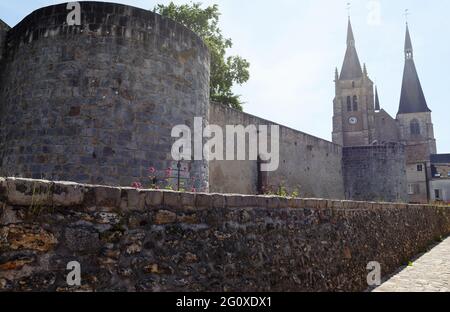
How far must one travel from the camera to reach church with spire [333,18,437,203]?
5019cm

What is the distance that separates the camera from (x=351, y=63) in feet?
170

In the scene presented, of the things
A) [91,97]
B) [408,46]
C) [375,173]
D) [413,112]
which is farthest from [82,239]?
[408,46]

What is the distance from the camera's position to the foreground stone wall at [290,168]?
524 inches

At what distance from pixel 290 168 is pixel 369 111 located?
1431 inches

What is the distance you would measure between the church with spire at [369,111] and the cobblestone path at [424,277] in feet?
126

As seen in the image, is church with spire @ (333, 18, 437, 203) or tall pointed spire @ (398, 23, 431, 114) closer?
church with spire @ (333, 18, 437, 203)

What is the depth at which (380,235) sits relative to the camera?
7234mm

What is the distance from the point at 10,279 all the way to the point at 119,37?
5.32m

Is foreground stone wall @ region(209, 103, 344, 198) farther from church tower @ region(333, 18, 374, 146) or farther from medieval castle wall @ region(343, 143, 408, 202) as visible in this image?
church tower @ region(333, 18, 374, 146)

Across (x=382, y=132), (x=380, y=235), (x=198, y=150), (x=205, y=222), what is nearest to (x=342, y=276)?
(x=380, y=235)

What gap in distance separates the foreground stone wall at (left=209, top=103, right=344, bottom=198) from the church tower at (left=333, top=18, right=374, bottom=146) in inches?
1139

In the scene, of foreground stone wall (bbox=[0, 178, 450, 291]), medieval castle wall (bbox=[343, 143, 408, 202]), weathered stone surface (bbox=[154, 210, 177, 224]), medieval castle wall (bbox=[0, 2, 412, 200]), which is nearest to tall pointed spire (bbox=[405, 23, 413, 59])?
medieval castle wall (bbox=[343, 143, 408, 202])

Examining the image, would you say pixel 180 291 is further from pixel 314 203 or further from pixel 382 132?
pixel 382 132

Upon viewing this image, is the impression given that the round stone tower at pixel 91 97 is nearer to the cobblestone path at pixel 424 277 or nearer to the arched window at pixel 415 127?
the cobblestone path at pixel 424 277
